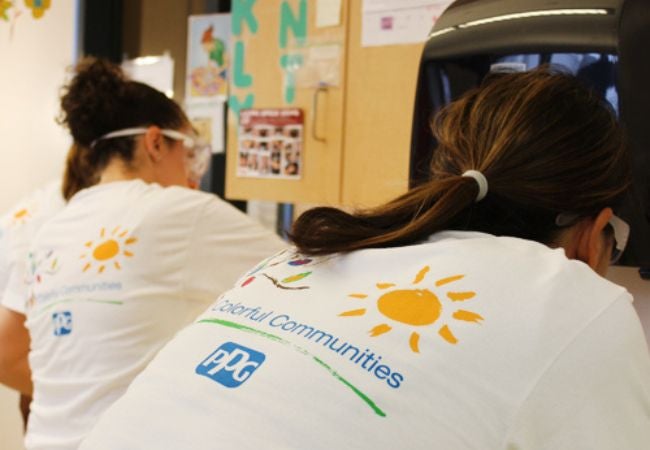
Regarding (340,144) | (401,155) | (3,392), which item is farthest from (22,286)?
(3,392)

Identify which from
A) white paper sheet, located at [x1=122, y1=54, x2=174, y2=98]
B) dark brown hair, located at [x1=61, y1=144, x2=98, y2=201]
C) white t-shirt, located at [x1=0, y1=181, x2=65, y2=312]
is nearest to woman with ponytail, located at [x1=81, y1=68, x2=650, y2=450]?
dark brown hair, located at [x1=61, y1=144, x2=98, y2=201]

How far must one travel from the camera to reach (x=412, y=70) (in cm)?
158

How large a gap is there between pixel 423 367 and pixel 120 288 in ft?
2.89

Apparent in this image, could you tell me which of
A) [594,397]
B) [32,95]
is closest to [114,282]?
[594,397]

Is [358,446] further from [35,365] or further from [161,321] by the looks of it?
[35,365]

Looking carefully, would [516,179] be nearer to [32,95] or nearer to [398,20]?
[398,20]

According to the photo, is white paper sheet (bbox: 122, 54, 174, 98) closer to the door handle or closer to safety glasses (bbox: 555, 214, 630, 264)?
the door handle

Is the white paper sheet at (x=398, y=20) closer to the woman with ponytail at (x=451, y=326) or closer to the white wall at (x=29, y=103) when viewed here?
the woman with ponytail at (x=451, y=326)

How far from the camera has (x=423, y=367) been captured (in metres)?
0.73

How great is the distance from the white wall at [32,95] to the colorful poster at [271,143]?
131cm

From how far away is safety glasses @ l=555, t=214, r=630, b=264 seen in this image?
37.6 inches

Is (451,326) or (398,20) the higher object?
(398,20)

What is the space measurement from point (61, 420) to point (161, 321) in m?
0.27

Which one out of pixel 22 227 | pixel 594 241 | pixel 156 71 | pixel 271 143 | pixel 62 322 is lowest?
pixel 62 322
